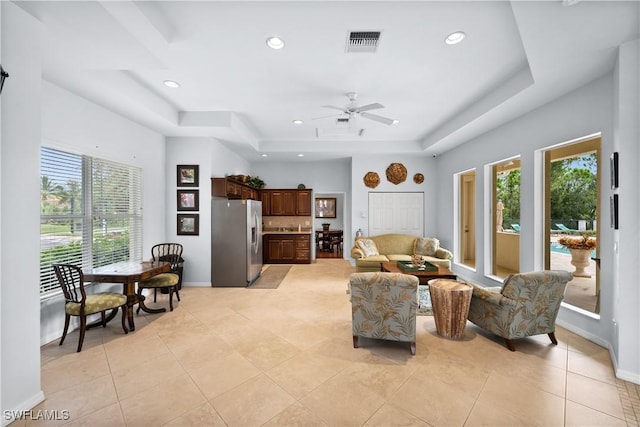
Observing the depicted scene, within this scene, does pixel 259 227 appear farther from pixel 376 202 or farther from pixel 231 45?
pixel 231 45

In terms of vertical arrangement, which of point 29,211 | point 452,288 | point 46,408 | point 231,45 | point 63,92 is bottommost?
point 46,408

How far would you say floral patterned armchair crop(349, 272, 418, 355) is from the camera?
8.21 ft

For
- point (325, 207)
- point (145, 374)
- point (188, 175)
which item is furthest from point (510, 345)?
point (325, 207)

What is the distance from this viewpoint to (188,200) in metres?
4.94

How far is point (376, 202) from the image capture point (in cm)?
672

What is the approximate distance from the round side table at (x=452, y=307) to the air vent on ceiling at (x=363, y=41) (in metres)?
2.59

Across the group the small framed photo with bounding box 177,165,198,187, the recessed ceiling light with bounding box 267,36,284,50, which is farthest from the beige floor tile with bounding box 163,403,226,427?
the small framed photo with bounding box 177,165,198,187

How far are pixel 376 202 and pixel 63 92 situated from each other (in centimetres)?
584

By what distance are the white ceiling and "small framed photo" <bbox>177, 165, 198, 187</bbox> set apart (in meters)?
0.65

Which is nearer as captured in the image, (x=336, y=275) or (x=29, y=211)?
(x=29, y=211)

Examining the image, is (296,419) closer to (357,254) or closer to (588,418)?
(588,418)

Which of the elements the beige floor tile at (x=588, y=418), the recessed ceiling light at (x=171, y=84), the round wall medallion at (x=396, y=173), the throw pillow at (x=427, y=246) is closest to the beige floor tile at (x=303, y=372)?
the beige floor tile at (x=588, y=418)

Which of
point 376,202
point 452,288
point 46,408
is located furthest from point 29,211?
point 376,202

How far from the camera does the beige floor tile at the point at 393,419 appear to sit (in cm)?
175
